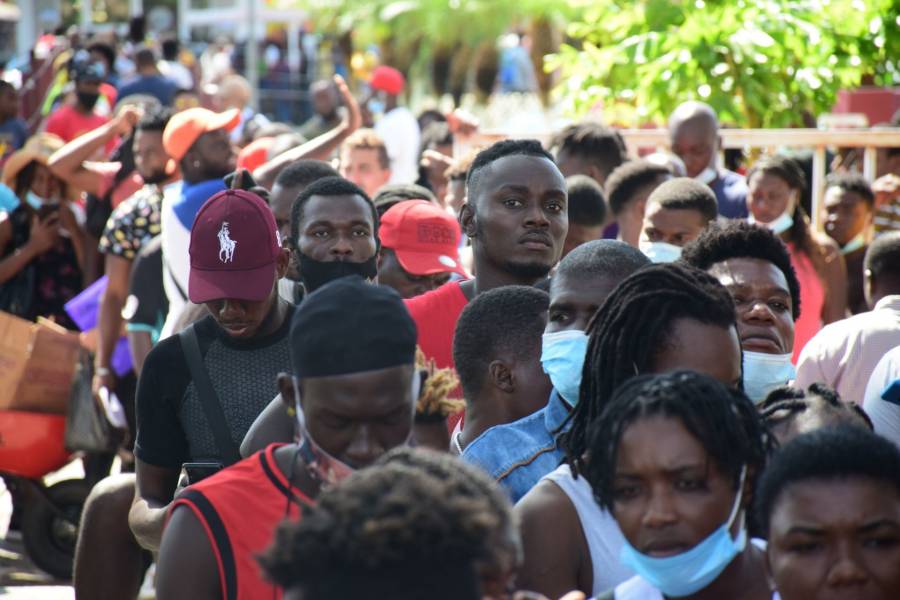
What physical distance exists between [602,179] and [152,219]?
8.07 ft

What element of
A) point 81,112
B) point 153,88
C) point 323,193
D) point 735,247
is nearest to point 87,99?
point 81,112

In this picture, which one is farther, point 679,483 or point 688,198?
point 688,198

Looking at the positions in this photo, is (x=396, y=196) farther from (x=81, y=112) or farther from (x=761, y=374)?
(x=81, y=112)

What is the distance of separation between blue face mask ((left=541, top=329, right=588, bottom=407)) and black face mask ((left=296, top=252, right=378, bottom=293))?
156cm

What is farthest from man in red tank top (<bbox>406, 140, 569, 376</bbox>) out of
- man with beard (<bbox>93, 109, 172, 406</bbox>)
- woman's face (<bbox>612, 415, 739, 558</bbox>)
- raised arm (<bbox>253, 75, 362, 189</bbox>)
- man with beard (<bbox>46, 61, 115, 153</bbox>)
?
man with beard (<bbox>46, 61, 115, 153</bbox>)

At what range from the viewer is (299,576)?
198 cm

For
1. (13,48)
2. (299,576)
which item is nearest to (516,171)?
(299,576)

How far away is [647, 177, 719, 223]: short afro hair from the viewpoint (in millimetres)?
6039

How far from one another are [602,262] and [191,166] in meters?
3.42

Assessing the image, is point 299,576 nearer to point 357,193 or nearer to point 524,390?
point 524,390

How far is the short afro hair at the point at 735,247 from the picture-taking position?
4.47 meters

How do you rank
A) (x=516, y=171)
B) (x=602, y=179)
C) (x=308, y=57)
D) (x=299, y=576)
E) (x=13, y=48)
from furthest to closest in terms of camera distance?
(x=308, y=57), (x=13, y=48), (x=602, y=179), (x=516, y=171), (x=299, y=576)

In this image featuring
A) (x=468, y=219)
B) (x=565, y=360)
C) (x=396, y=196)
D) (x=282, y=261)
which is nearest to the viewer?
(x=565, y=360)

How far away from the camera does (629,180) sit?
23.3ft
